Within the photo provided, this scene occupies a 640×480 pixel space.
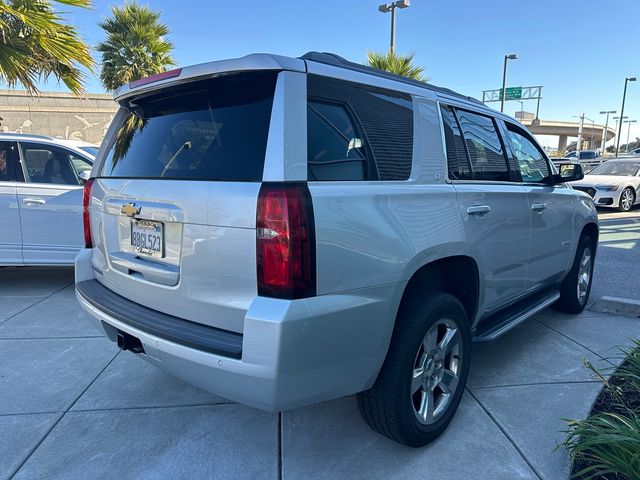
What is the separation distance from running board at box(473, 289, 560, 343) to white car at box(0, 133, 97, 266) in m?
4.57

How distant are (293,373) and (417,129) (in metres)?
1.51

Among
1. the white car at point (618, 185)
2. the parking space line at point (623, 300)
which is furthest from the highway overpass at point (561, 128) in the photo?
the parking space line at point (623, 300)

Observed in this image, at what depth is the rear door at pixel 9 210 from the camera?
5133 millimetres

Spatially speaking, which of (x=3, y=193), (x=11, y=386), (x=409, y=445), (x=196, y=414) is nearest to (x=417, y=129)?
(x=409, y=445)

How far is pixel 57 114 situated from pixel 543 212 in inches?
793

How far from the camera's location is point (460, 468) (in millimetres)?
2342

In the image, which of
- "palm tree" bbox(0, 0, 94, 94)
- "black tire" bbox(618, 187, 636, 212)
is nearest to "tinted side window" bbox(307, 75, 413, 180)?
"palm tree" bbox(0, 0, 94, 94)

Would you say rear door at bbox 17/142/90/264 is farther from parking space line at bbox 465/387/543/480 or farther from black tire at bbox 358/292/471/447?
parking space line at bbox 465/387/543/480

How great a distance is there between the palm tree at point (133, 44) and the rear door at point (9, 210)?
10.2 metres

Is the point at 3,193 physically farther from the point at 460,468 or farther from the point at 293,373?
the point at 460,468

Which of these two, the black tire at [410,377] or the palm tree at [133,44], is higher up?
the palm tree at [133,44]

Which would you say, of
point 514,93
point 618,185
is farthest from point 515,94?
point 618,185

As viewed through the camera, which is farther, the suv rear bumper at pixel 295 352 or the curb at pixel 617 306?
the curb at pixel 617 306

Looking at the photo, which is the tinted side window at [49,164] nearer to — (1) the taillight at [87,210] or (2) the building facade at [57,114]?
(1) the taillight at [87,210]
